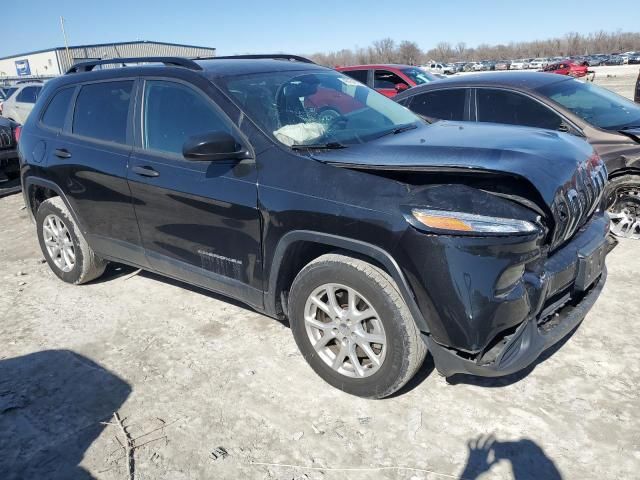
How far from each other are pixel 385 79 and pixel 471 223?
361 inches

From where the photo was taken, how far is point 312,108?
11.4 ft

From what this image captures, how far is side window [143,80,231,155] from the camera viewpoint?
3330mm

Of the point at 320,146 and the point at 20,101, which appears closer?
the point at 320,146

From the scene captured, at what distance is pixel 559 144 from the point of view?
311 cm

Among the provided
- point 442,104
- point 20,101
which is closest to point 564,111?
point 442,104

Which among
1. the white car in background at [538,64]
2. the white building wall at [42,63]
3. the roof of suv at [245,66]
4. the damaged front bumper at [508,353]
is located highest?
the roof of suv at [245,66]

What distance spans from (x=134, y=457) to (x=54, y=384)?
996mm

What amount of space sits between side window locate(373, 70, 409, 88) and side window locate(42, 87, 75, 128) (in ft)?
24.7

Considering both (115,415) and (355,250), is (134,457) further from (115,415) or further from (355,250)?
(355,250)

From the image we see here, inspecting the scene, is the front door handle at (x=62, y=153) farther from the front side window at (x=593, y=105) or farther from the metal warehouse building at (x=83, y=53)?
the metal warehouse building at (x=83, y=53)

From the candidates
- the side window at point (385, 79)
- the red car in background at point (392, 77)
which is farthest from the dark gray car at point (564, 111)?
the side window at point (385, 79)

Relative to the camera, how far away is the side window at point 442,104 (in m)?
5.83

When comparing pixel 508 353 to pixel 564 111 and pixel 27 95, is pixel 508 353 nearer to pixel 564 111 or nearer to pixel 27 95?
pixel 564 111

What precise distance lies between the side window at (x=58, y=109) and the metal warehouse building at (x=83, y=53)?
163ft
